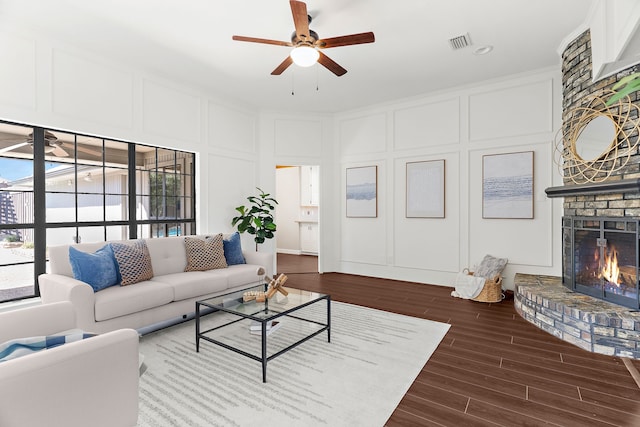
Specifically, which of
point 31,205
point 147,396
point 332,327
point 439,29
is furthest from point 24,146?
point 439,29

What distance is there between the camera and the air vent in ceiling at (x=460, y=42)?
3.58 metres

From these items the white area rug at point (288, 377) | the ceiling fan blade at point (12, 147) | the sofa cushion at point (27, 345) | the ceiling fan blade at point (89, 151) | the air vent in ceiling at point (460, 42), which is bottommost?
the white area rug at point (288, 377)

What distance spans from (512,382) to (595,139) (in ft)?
8.34

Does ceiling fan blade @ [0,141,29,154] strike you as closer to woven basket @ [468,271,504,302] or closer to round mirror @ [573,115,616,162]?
woven basket @ [468,271,504,302]

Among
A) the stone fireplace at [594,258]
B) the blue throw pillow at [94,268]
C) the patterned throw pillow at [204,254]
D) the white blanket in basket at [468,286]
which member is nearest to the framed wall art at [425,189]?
the white blanket in basket at [468,286]

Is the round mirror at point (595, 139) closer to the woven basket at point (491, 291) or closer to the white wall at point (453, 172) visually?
the white wall at point (453, 172)

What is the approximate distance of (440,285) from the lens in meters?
5.21

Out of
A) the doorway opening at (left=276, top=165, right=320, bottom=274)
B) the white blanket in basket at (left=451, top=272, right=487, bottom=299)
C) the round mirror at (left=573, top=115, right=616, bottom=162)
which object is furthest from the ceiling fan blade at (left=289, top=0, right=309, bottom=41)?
the doorway opening at (left=276, top=165, right=320, bottom=274)

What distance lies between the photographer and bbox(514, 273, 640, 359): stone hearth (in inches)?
104

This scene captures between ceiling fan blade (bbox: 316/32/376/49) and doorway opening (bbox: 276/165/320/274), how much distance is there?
5.31 metres

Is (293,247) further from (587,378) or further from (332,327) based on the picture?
(587,378)

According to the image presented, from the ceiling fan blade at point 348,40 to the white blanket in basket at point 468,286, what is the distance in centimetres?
327

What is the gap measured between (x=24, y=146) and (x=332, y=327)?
3.76 metres

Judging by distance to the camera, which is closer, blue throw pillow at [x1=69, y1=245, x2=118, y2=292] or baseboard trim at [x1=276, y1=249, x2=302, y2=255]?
blue throw pillow at [x1=69, y1=245, x2=118, y2=292]
